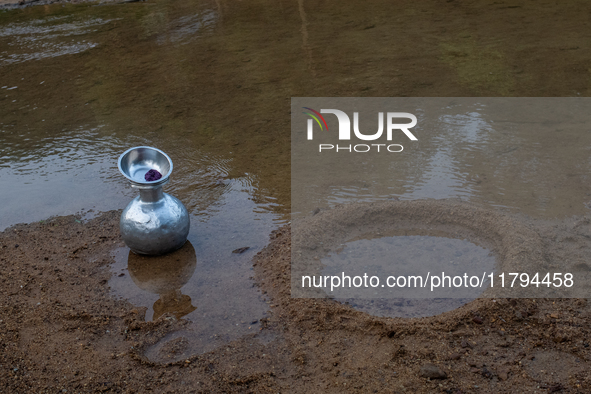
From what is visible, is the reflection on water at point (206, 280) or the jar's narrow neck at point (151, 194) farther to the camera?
the jar's narrow neck at point (151, 194)

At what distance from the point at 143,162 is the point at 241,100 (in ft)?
10.3

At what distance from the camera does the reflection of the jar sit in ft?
11.4

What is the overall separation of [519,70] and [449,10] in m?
3.59

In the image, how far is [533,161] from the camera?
4.95m

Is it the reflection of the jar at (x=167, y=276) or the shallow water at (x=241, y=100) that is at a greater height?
the shallow water at (x=241, y=100)

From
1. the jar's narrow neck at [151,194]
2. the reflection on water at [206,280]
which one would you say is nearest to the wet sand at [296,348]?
the reflection on water at [206,280]

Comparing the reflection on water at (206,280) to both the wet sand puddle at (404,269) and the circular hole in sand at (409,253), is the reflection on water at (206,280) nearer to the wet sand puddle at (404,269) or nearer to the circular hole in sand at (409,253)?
the circular hole in sand at (409,253)

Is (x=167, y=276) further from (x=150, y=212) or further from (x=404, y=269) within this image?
(x=404, y=269)

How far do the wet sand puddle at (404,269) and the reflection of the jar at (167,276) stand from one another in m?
1.00

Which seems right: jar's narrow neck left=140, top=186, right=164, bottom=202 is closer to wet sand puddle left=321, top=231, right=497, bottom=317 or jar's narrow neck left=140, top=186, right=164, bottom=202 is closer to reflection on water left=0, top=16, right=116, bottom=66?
wet sand puddle left=321, top=231, right=497, bottom=317

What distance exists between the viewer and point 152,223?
3730 mm

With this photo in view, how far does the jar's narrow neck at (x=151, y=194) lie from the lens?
3.72 meters

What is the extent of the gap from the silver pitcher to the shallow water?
27 centimetres

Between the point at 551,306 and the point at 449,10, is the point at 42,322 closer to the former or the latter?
the point at 551,306
